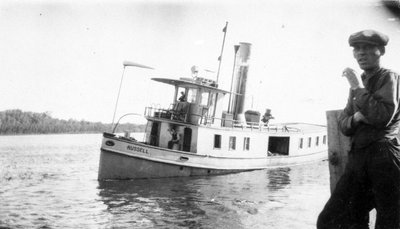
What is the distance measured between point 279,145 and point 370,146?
2304cm

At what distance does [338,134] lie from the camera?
2566mm

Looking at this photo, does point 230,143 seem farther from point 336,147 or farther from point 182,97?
point 336,147

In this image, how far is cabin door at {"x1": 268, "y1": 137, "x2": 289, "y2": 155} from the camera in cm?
2348

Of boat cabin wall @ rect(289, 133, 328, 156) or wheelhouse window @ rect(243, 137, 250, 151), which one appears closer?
wheelhouse window @ rect(243, 137, 250, 151)

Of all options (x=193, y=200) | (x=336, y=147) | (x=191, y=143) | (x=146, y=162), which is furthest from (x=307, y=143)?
(x=336, y=147)

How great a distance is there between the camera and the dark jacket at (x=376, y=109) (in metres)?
1.98

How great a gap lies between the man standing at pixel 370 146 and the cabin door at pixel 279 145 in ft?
71.0

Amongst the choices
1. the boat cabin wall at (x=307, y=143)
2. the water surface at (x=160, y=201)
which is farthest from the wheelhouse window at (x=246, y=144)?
the boat cabin wall at (x=307, y=143)

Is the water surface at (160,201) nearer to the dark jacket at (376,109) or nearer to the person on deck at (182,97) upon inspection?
the person on deck at (182,97)

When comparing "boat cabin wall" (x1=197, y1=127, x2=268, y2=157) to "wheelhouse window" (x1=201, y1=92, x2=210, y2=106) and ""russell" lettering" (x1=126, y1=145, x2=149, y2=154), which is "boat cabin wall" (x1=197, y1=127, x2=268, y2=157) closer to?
"wheelhouse window" (x1=201, y1=92, x2=210, y2=106)

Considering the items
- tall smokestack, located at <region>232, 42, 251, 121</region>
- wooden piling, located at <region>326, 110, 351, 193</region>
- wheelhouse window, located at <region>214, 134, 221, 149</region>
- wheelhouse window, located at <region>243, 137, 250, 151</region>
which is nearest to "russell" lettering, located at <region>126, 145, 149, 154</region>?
wheelhouse window, located at <region>214, 134, 221, 149</region>

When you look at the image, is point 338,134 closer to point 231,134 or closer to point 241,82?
point 231,134

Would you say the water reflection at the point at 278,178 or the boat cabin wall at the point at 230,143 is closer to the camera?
the water reflection at the point at 278,178

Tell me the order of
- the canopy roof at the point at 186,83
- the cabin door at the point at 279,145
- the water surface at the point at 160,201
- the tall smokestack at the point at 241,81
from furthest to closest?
the cabin door at the point at 279,145, the tall smokestack at the point at 241,81, the canopy roof at the point at 186,83, the water surface at the point at 160,201
